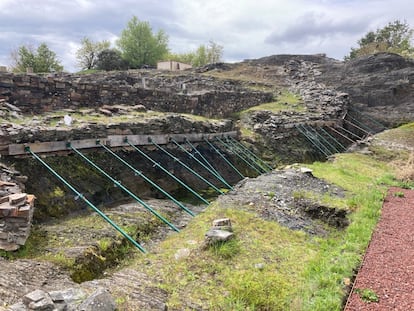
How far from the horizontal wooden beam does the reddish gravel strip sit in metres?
6.83

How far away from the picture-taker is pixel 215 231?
17.5ft

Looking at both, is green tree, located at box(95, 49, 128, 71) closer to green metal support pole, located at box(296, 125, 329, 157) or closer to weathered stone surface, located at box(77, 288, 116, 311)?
green metal support pole, located at box(296, 125, 329, 157)

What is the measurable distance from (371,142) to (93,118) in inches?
514

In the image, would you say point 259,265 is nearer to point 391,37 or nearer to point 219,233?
point 219,233

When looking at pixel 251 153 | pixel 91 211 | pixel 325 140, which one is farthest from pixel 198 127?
pixel 325 140

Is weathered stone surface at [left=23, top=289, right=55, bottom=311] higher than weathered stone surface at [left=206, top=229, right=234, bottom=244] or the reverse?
higher

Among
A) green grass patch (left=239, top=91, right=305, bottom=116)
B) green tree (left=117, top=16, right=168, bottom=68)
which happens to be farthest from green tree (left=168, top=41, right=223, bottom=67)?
green grass patch (left=239, top=91, right=305, bottom=116)

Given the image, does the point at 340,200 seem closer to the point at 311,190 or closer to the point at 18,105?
the point at 311,190

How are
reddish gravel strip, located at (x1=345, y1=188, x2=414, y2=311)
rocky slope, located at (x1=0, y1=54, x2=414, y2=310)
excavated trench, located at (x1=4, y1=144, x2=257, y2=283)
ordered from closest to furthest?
1. reddish gravel strip, located at (x1=345, y1=188, x2=414, y2=311)
2. rocky slope, located at (x1=0, y1=54, x2=414, y2=310)
3. excavated trench, located at (x1=4, y1=144, x2=257, y2=283)

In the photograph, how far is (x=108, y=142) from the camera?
940 centimetres

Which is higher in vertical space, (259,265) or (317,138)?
(317,138)

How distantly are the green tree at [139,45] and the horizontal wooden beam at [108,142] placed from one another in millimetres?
33463

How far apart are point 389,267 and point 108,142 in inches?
289

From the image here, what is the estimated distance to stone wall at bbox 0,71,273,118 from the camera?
33.7 ft
